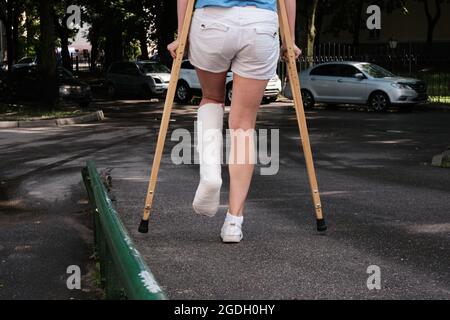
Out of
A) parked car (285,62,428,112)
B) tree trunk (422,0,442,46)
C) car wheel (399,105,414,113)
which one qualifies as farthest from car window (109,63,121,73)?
tree trunk (422,0,442,46)

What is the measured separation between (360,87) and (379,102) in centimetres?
93

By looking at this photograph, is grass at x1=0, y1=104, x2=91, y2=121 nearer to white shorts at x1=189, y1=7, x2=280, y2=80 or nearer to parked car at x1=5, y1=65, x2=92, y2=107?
parked car at x1=5, y1=65, x2=92, y2=107

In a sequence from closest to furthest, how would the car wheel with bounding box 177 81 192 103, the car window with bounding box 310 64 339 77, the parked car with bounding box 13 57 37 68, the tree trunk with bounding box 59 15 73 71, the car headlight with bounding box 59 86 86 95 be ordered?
1. the car window with bounding box 310 64 339 77
2. the car headlight with bounding box 59 86 86 95
3. the car wheel with bounding box 177 81 192 103
4. the parked car with bounding box 13 57 37 68
5. the tree trunk with bounding box 59 15 73 71

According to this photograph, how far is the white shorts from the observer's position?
4.13 meters

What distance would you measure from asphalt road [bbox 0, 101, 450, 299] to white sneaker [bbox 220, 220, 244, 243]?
5 cm

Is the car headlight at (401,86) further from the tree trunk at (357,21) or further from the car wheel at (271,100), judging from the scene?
the tree trunk at (357,21)

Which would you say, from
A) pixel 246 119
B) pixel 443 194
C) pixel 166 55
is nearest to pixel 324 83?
pixel 166 55

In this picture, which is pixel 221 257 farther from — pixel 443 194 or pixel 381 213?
pixel 443 194

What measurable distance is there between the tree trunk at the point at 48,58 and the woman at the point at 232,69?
20.3 meters

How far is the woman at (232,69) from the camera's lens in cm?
413

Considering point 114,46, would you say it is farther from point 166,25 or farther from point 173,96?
point 173,96

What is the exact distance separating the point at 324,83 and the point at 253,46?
22172 millimetres

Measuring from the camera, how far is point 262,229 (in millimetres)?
5102

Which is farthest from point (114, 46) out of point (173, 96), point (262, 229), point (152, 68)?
point (173, 96)
